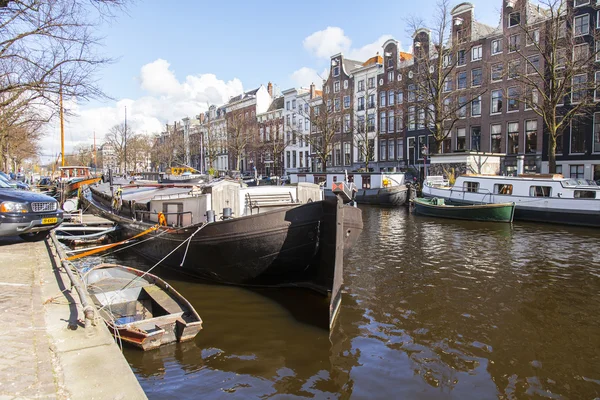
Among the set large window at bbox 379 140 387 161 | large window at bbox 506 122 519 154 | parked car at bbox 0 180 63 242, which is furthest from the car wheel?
large window at bbox 379 140 387 161

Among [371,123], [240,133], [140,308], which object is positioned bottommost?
[140,308]

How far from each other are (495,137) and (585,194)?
18200mm

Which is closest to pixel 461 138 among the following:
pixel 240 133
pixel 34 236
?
pixel 240 133

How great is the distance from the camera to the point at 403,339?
7.23 metres

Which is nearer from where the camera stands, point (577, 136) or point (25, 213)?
point (25, 213)

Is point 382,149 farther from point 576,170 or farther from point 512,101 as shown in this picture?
point 576,170

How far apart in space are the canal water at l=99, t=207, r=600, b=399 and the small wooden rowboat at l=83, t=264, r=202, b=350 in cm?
25

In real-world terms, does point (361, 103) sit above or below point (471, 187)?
above

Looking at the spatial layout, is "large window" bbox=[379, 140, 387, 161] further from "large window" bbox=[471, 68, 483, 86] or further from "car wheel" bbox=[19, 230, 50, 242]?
"car wheel" bbox=[19, 230, 50, 242]

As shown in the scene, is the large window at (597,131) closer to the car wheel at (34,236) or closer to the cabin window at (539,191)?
the cabin window at (539,191)

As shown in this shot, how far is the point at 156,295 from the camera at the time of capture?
7938mm

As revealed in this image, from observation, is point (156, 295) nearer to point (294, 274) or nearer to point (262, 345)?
point (262, 345)

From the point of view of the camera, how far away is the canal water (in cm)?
571

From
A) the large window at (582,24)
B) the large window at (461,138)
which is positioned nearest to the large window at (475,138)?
the large window at (461,138)
